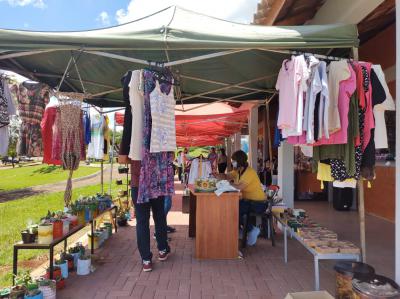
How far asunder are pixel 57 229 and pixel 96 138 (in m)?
2.12

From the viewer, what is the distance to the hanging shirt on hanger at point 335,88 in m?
3.05

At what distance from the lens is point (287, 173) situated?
606 cm

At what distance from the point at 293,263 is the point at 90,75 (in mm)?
3743

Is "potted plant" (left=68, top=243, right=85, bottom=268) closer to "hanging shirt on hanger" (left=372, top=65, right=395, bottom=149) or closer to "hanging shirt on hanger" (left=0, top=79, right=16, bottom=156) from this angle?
"hanging shirt on hanger" (left=0, top=79, right=16, bottom=156)

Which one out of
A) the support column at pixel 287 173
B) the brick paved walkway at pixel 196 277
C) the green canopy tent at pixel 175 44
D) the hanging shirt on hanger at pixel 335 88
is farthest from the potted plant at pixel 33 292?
the support column at pixel 287 173

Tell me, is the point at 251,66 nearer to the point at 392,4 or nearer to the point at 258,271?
the point at 392,4

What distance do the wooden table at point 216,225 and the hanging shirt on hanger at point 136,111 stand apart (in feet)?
3.94

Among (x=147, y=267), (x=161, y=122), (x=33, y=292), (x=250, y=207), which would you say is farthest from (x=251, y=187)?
(x=33, y=292)

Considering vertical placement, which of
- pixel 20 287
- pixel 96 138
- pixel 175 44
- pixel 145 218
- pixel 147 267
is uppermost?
pixel 175 44

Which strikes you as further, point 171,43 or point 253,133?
point 253,133

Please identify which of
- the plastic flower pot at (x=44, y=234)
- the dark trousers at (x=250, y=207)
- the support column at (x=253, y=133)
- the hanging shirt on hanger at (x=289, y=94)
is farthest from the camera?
the support column at (x=253, y=133)

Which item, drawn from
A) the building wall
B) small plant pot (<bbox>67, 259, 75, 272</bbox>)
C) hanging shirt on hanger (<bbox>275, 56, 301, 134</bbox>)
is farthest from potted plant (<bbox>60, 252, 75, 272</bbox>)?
the building wall

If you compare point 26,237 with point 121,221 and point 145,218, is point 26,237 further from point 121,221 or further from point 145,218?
point 121,221

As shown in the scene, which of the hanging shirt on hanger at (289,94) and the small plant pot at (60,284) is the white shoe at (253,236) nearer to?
the hanging shirt on hanger at (289,94)
